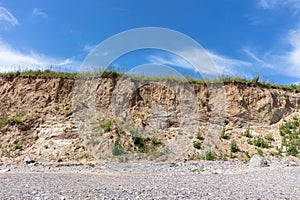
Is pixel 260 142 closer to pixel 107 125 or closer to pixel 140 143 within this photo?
pixel 140 143

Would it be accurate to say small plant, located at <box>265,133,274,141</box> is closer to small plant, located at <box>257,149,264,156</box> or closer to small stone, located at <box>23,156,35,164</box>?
small plant, located at <box>257,149,264,156</box>

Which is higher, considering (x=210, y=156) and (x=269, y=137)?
(x=269, y=137)

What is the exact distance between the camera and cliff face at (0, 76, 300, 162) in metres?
20.2

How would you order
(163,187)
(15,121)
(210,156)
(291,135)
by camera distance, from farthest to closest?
(291,135), (15,121), (210,156), (163,187)

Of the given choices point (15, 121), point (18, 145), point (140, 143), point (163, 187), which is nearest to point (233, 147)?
point (140, 143)

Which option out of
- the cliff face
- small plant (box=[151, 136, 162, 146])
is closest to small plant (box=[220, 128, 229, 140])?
the cliff face

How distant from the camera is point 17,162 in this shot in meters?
19.1

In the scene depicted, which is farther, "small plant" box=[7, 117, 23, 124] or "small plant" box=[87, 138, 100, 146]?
"small plant" box=[7, 117, 23, 124]

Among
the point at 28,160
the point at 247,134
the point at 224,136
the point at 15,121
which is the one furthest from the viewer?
the point at 247,134

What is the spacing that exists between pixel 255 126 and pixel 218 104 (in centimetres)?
309

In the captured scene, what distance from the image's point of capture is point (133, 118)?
2278cm

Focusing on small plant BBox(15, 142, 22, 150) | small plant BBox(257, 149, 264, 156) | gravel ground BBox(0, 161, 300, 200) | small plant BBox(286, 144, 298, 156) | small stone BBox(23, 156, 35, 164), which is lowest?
small stone BBox(23, 156, 35, 164)

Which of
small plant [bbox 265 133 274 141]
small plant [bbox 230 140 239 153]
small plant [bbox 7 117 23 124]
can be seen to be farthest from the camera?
small plant [bbox 265 133 274 141]

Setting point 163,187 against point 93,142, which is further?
point 93,142
